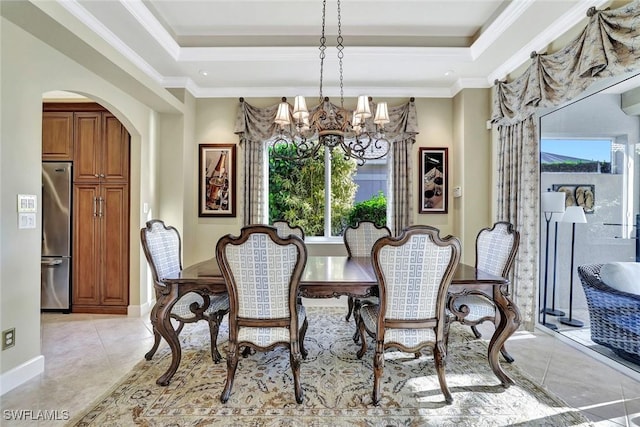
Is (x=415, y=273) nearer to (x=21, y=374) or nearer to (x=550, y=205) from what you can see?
(x=550, y=205)

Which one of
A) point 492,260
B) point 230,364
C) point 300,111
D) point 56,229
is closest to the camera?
point 230,364

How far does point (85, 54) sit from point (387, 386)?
3466 millimetres

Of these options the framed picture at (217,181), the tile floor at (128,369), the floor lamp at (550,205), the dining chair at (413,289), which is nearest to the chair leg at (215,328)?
the tile floor at (128,369)

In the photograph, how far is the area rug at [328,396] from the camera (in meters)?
1.86

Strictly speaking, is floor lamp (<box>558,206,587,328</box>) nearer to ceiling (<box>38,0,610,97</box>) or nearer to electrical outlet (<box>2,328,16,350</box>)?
ceiling (<box>38,0,610,97</box>)

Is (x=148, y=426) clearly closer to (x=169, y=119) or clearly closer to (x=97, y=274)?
(x=97, y=274)

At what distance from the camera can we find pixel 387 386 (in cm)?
220

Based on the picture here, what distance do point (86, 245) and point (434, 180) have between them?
4.40 m

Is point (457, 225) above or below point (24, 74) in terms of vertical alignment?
below

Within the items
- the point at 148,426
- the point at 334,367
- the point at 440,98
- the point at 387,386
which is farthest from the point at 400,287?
the point at 440,98

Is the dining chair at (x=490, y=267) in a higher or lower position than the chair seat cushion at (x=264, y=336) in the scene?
higher

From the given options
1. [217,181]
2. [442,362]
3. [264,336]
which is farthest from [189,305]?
[217,181]

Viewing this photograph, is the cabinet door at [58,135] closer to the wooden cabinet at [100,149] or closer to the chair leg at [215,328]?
the wooden cabinet at [100,149]

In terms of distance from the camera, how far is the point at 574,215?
3.43 m
